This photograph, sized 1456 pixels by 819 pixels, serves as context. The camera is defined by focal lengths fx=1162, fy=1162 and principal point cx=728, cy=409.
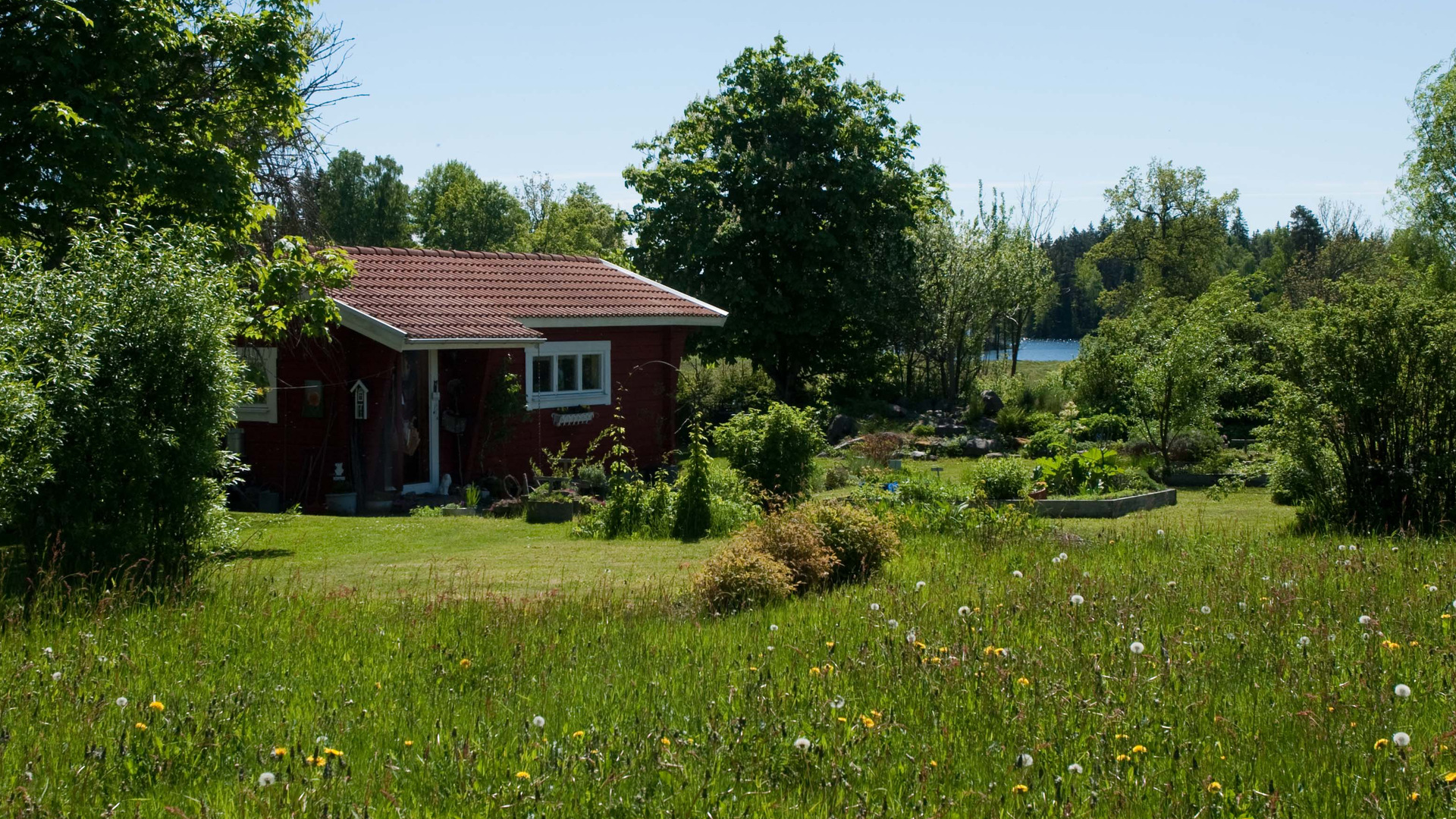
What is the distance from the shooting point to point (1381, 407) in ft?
36.0

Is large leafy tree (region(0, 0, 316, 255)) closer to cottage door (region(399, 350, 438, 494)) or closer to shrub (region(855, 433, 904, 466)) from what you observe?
cottage door (region(399, 350, 438, 494))

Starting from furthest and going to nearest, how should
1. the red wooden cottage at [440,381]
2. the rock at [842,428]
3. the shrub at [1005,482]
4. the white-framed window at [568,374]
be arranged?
the rock at [842,428] → the white-framed window at [568,374] → the red wooden cottage at [440,381] → the shrub at [1005,482]

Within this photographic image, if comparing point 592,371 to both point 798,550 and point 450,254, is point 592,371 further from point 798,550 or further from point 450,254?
point 798,550

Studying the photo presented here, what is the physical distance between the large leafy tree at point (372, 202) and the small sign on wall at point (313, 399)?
53974 millimetres

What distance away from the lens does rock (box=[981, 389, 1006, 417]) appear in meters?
28.3

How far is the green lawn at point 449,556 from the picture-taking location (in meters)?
9.38

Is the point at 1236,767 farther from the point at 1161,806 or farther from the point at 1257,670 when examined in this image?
the point at 1257,670

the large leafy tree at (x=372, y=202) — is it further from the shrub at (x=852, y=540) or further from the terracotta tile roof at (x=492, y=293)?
the shrub at (x=852, y=540)

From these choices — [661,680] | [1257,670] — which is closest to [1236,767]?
[1257,670]

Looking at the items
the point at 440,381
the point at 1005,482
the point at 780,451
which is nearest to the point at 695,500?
the point at 780,451

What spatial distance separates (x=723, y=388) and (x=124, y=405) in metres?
23.9

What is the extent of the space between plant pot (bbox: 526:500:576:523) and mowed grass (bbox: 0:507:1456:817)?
278 inches

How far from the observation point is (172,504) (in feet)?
26.7

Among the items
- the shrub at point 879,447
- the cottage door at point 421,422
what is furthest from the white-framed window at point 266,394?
the shrub at point 879,447
